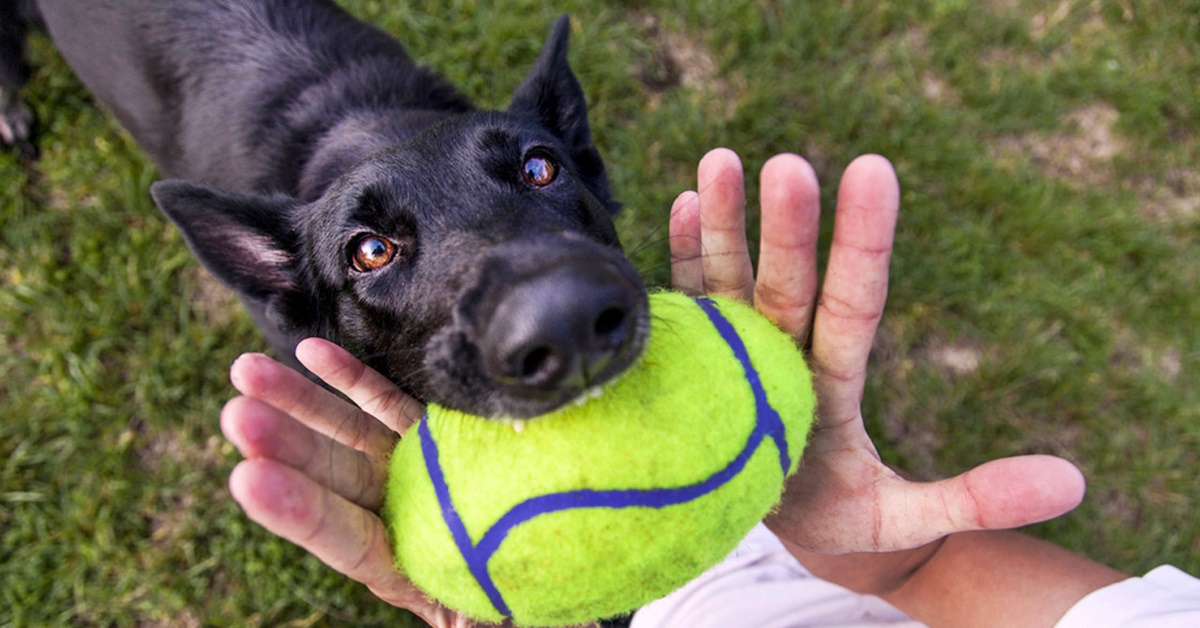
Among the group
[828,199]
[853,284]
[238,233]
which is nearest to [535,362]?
[853,284]

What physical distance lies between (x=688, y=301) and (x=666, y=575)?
77 centimetres

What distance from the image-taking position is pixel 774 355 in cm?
188

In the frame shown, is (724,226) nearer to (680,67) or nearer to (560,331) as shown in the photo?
(560,331)

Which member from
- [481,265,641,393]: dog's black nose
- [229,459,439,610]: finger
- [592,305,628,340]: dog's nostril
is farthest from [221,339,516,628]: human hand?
[592,305,628,340]: dog's nostril

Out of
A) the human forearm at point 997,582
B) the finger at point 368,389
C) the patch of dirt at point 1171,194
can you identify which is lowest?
the human forearm at point 997,582

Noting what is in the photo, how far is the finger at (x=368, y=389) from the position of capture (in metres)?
2.14

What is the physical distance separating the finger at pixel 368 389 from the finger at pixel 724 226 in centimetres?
114

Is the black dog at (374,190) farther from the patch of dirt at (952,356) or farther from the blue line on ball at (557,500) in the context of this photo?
the patch of dirt at (952,356)

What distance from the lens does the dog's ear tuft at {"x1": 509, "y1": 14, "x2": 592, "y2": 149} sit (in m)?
3.08

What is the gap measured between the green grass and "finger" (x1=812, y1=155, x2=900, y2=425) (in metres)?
1.78

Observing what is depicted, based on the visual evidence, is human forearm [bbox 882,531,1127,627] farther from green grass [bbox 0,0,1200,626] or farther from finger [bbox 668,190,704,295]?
finger [bbox 668,190,704,295]

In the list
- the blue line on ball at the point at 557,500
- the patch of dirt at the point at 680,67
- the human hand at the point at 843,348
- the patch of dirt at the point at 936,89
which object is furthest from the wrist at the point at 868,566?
the patch of dirt at the point at 936,89

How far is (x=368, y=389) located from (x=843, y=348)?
1539 millimetres

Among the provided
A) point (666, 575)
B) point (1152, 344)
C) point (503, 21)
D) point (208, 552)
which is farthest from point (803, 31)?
point (208, 552)
